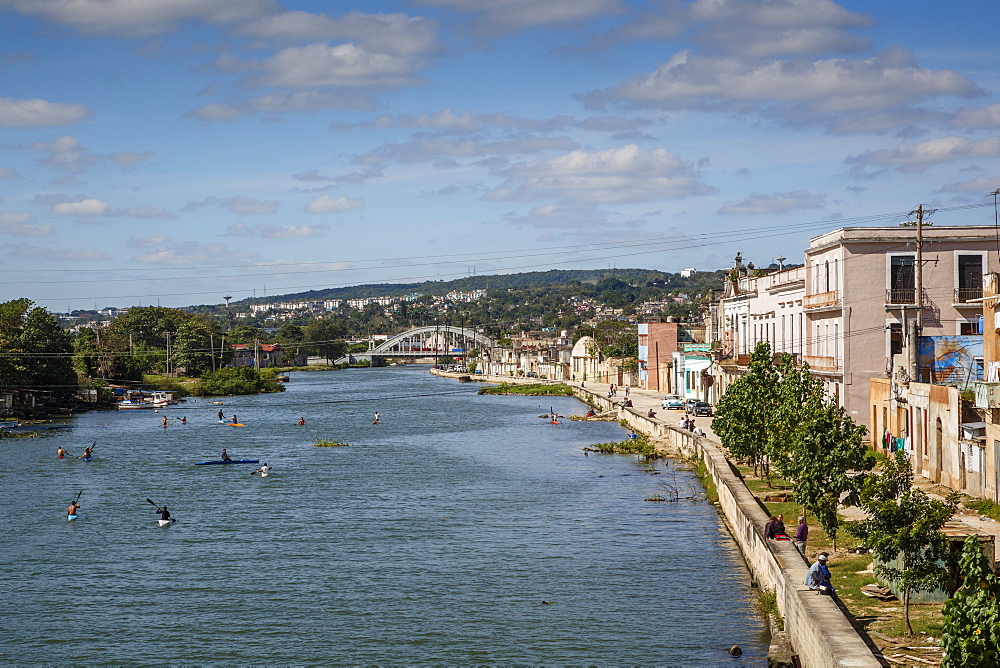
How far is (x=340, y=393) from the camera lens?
134 metres

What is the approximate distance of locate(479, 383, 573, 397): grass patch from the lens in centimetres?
12862

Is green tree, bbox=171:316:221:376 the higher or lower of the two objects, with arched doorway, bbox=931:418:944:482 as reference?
higher

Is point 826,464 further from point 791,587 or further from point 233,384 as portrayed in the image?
point 233,384

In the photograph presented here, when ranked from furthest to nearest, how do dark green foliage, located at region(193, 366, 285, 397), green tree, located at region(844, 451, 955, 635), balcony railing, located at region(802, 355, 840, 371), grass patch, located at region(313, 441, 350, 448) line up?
dark green foliage, located at region(193, 366, 285, 397) < grass patch, located at region(313, 441, 350, 448) < balcony railing, located at region(802, 355, 840, 371) < green tree, located at region(844, 451, 955, 635)

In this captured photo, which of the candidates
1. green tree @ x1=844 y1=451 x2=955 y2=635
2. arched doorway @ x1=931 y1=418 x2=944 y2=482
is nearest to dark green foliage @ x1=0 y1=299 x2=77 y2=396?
arched doorway @ x1=931 y1=418 x2=944 y2=482

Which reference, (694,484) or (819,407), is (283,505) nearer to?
(694,484)

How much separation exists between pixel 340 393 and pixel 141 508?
89109 millimetres

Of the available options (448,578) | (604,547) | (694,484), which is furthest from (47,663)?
(694,484)

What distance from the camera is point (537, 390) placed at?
133750 millimetres

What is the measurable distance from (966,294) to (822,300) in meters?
6.00

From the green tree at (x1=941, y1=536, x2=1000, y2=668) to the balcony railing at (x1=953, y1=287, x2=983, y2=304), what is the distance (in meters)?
34.1

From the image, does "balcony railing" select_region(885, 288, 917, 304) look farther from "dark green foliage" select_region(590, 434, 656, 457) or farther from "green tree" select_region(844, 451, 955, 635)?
"green tree" select_region(844, 451, 955, 635)

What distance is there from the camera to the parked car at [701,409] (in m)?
70.2

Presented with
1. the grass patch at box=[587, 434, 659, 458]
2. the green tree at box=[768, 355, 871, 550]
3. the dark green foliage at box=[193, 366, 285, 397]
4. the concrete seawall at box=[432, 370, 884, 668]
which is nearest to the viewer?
the concrete seawall at box=[432, 370, 884, 668]
